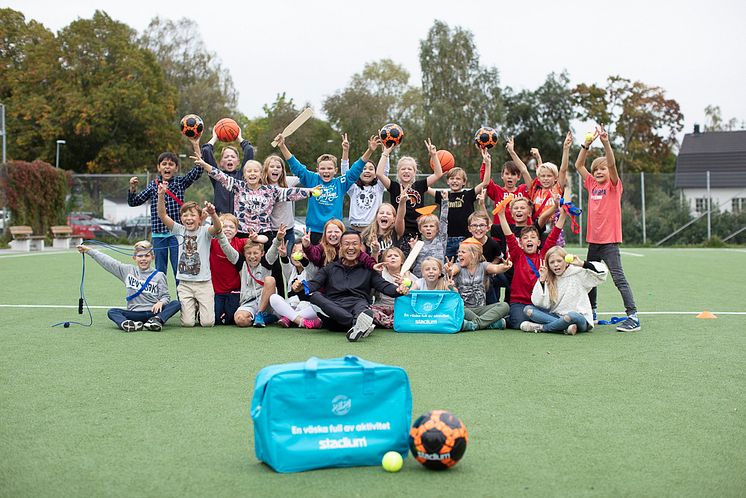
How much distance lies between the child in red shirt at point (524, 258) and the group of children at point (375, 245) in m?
0.01

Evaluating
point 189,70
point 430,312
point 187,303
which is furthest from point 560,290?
point 189,70

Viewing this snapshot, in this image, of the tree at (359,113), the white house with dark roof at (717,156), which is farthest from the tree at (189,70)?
the white house with dark roof at (717,156)

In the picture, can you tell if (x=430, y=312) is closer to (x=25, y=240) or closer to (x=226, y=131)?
(x=226, y=131)

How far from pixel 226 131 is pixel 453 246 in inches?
121

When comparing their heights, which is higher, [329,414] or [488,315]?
[488,315]

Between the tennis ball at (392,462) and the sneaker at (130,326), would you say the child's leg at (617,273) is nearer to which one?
the sneaker at (130,326)

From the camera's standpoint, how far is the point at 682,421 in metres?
4.82

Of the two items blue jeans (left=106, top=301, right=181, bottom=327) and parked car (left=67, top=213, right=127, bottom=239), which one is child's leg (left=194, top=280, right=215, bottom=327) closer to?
blue jeans (left=106, top=301, right=181, bottom=327)

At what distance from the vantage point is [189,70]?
64000mm

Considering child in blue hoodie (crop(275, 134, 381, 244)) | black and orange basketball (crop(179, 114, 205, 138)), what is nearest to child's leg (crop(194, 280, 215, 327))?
child in blue hoodie (crop(275, 134, 381, 244))

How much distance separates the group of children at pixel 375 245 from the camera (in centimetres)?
858

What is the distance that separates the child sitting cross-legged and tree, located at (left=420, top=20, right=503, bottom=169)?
1733 inches

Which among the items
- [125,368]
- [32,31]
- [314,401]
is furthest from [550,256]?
[32,31]

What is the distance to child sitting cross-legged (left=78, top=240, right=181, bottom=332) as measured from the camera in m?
8.67
